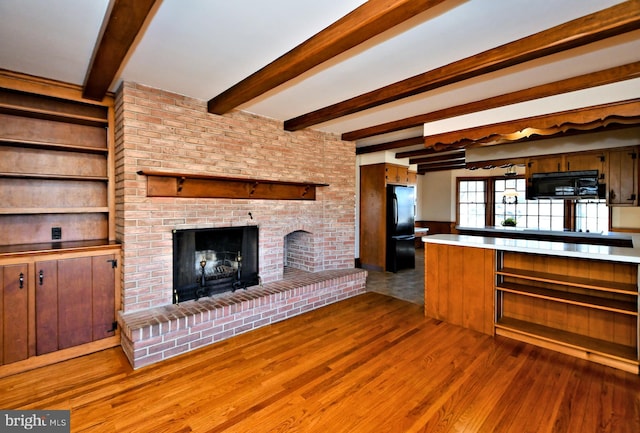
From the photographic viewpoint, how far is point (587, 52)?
231 centimetres

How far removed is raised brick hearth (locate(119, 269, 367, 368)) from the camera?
2605mm

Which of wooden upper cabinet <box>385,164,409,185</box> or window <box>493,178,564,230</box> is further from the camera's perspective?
window <box>493,178,564,230</box>

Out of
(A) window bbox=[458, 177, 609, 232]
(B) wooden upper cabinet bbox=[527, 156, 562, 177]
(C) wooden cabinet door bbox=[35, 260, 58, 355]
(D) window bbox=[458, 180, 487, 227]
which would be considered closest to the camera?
(C) wooden cabinet door bbox=[35, 260, 58, 355]

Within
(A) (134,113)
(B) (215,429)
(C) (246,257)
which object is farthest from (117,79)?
(B) (215,429)

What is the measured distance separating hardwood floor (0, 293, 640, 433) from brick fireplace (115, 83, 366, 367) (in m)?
0.31

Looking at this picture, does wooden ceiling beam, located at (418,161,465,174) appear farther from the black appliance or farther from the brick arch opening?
the brick arch opening

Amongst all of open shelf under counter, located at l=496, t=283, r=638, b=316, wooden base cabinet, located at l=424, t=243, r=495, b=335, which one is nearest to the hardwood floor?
wooden base cabinet, located at l=424, t=243, r=495, b=335

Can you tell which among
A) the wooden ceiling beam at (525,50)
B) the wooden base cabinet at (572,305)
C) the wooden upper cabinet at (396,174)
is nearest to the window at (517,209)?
the wooden upper cabinet at (396,174)

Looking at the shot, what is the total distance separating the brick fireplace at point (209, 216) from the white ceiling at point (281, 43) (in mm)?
465

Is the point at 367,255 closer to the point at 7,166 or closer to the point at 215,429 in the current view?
the point at 215,429

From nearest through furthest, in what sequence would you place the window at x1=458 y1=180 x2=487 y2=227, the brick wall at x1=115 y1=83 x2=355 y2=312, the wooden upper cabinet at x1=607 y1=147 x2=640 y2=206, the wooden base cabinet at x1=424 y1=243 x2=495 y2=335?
1. the brick wall at x1=115 y1=83 x2=355 y2=312
2. the wooden base cabinet at x1=424 y1=243 x2=495 y2=335
3. the wooden upper cabinet at x1=607 y1=147 x2=640 y2=206
4. the window at x1=458 y1=180 x2=487 y2=227

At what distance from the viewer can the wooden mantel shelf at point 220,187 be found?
304cm

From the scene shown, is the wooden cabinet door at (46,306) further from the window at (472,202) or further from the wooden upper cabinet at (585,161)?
the window at (472,202)

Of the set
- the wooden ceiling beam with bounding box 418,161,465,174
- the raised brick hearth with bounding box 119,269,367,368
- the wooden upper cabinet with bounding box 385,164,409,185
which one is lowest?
the raised brick hearth with bounding box 119,269,367,368
